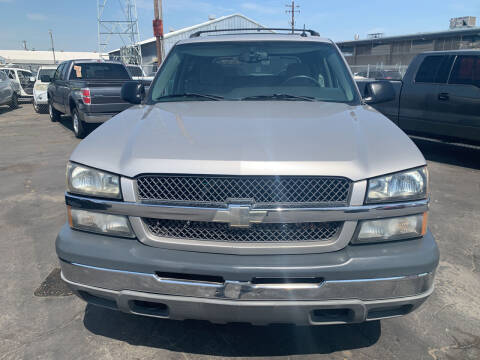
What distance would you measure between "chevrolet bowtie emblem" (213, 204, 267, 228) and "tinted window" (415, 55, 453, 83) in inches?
247

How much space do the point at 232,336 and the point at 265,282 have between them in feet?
2.53

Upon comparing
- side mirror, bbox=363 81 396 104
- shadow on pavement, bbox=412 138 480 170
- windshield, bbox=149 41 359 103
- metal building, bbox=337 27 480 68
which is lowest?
shadow on pavement, bbox=412 138 480 170

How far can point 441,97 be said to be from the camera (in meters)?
6.81

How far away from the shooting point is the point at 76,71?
33.5 feet

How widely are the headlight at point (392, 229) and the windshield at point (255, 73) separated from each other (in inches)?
52.9

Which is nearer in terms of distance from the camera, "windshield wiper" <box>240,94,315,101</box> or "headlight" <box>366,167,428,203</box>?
"headlight" <box>366,167,428,203</box>

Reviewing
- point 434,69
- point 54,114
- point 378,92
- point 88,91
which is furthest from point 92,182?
point 54,114

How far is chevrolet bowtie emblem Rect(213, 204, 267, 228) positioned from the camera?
189 cm

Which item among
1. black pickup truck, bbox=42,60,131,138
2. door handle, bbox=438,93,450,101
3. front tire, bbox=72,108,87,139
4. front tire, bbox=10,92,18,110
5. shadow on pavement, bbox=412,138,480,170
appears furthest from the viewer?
front tire, bbox=10,92,18,110

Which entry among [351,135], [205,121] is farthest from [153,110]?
[351,135]

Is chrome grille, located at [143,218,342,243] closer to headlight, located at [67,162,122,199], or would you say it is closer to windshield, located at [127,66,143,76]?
headlight, located at [67,162,122,199]

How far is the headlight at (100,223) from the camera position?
203cm

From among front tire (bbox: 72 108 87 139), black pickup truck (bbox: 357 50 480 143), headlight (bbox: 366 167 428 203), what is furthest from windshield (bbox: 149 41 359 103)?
front tire (bbox: 72 108 87 139)

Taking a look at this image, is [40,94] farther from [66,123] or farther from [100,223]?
[100,223]
